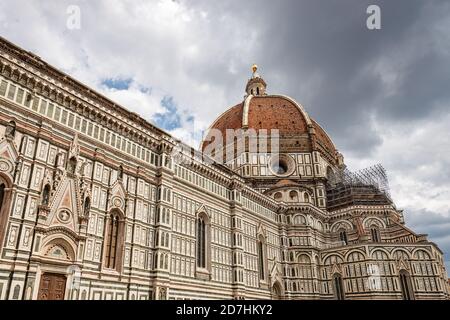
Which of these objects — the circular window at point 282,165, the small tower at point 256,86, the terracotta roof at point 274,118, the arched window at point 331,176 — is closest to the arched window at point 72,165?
the circular window at point 282,165

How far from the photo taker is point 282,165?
199 feet

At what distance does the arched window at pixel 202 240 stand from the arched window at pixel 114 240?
997 centimetres

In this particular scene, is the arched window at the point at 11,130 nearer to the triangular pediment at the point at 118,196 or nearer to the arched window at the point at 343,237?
the triangular pediment at the point at 118,196

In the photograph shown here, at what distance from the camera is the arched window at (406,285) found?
42.3 metres

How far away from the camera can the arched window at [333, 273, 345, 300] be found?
149 ft

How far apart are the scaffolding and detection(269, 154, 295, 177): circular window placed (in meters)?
7.49

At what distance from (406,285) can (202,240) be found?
27.9 metres

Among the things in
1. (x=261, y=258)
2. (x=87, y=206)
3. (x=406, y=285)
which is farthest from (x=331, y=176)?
(x=87, y=206)

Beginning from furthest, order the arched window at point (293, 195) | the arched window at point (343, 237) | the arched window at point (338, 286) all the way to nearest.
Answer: the arched window at point (293, 195), the arched window at point (343, 237), the arched window at point (338, 286)

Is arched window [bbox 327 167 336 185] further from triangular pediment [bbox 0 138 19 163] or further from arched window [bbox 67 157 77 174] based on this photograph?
triangular pediment [bbox 0 138 19 163]

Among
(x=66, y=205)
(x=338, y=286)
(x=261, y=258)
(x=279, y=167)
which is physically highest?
(x=279, y=167)

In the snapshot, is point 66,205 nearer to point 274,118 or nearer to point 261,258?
point 261,258

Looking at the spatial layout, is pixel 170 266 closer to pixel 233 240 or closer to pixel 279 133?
pixel 233 240
